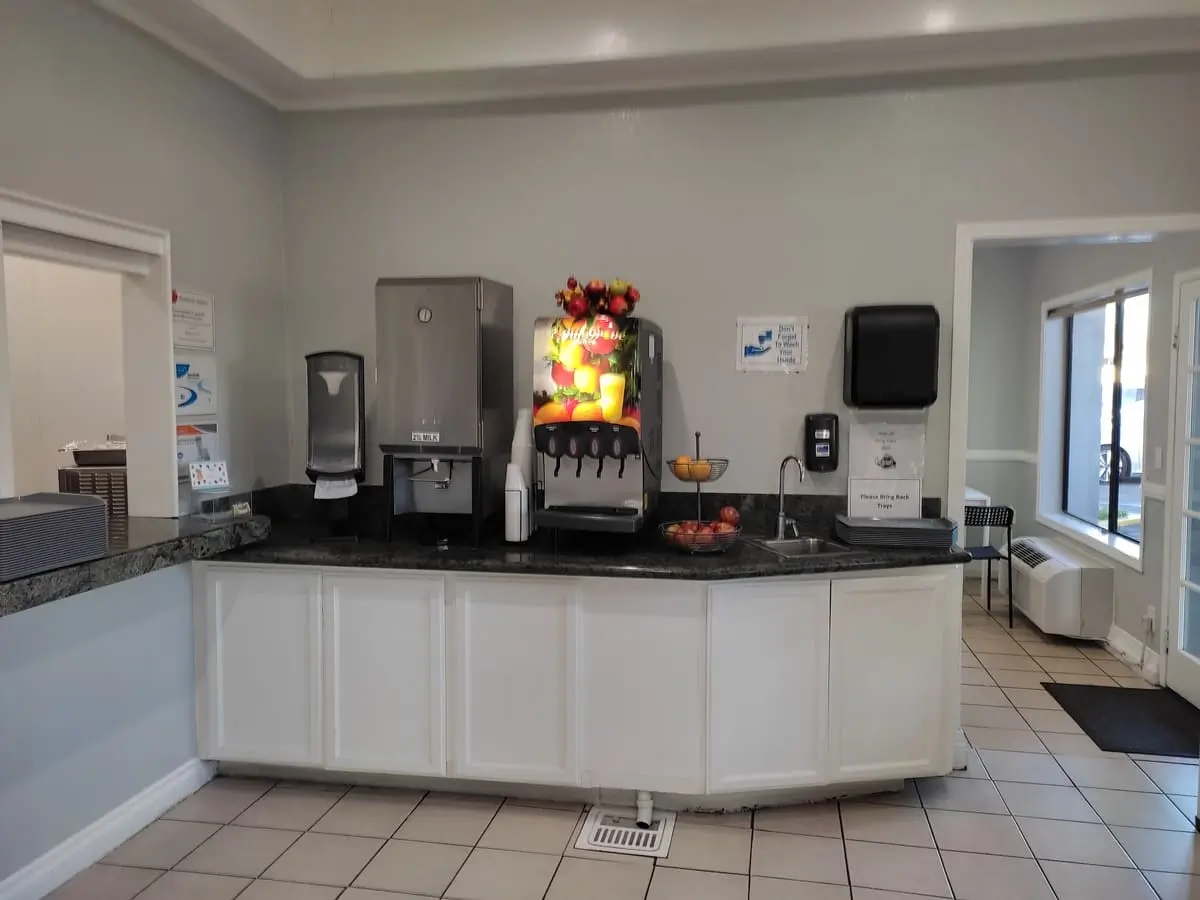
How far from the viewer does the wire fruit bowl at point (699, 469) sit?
312 centimetres

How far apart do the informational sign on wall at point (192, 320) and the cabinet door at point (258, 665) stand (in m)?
0.83

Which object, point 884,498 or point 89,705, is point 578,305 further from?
point 89,705

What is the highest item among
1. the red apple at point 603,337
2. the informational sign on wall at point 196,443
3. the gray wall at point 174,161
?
the gray wall at point 174,161

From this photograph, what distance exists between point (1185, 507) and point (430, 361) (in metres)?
3.54

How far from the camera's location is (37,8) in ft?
8.16

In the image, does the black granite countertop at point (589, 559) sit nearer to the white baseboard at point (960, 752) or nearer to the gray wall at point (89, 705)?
the gray wall at point (89, 705)

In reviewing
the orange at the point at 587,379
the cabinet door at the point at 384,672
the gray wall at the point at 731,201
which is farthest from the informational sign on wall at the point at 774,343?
the cabinet door at the point at 384,672

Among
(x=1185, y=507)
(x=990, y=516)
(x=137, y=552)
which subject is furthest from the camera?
(x=990, y=516)

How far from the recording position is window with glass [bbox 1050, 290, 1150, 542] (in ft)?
16.4

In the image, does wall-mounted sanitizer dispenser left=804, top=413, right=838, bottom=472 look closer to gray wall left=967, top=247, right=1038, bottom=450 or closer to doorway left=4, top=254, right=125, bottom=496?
doorway left=4, top=254, right=125, bottom=496

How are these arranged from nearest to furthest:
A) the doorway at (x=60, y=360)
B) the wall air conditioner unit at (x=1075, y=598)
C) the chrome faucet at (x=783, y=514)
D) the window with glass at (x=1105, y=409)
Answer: the chrome faucet at (x=783, y=514)
the doorway at (x=60, y=360)
the wall air conditioner unit at (x=1075, y=598)
the window with glass at (x=1105, y=409)

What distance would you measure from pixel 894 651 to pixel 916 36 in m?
2.13

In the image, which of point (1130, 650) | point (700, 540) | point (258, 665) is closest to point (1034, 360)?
point (1130, 650)

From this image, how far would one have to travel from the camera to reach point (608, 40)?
314cm
